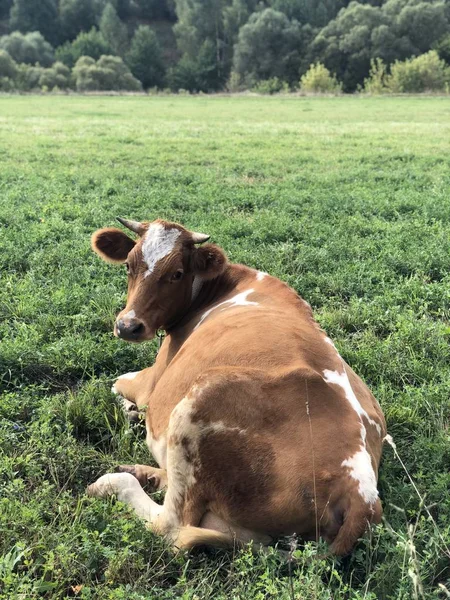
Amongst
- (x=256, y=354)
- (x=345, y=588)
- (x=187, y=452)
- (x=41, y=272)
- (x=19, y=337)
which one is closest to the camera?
(x=345, y=588)

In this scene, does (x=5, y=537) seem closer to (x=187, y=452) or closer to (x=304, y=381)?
(x=187, y=452)

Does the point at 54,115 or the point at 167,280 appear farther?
the point at 54,115

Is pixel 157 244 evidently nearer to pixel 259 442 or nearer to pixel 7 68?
pixel 259 442

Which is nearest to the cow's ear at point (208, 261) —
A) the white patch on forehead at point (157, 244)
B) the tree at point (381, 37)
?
the white patch on forehead at point (157, 244)

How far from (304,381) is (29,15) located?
124798 millimetres

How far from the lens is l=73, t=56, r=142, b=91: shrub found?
206 feet

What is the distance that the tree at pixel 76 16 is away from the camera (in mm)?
109500

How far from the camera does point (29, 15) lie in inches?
4227

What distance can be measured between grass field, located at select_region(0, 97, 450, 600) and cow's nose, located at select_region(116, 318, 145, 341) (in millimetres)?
538

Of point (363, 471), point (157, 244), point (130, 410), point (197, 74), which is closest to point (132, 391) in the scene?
point (130, 410)

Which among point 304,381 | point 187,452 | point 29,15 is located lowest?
point 187,452

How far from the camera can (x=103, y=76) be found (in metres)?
63.9

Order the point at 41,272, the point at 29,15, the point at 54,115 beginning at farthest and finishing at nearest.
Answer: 1. the point at 29,15
2. the point at 54,115
3. the point at 41,272

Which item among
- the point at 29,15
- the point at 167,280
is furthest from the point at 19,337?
the point at 29,15
